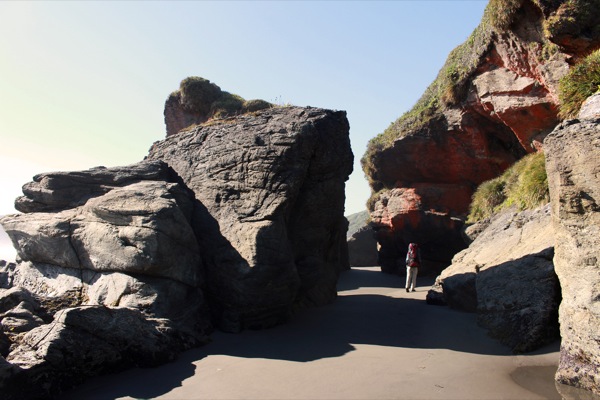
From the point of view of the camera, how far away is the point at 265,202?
10.4 meters

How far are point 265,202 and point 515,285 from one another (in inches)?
221

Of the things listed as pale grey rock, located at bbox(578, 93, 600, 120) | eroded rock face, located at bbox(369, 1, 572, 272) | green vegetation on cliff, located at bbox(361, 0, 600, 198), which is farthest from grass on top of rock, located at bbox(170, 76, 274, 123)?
pale grey rock, located at bbox(578, 93, 600, 120)

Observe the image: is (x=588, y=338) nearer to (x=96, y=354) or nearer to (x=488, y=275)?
(x=488, y=275)

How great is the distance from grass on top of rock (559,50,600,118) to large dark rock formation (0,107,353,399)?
5489mm

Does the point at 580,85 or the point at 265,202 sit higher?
the point at 580,85

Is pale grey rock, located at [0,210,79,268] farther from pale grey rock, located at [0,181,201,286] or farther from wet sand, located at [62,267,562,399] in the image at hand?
wet sand, located at [62,267,562,399]

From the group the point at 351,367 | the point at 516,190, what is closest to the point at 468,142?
the point at 516,190

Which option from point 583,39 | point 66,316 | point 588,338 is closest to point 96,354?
point 66,316

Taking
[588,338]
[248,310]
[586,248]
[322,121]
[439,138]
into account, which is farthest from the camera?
[439,138]

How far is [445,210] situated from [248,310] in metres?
15.4

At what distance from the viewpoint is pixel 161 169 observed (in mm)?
11570

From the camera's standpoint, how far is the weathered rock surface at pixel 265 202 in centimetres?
980

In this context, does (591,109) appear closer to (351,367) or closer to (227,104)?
(351,367)

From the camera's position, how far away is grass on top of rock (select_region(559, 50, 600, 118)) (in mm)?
9867
